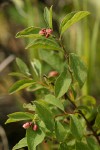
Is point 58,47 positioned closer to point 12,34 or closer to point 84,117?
point 84,117

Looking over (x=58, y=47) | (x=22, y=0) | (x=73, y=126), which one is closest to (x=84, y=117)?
(x=73, y=126)

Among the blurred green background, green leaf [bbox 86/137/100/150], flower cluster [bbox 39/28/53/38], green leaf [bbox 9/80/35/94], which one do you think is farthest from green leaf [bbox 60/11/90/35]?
the blurred green background

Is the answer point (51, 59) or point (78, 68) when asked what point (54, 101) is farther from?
point (51, 59)

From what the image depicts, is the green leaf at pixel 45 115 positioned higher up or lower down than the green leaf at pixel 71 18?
lower down

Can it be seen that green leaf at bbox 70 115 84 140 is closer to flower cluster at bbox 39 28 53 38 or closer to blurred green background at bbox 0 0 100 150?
flower cluster at bbox 39 28 53 38

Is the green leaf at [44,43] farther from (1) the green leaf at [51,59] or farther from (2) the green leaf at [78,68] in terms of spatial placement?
(1) the green leaf at [51,59]

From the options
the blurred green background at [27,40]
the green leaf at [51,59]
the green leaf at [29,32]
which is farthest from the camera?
the blurred green background at [27,40]

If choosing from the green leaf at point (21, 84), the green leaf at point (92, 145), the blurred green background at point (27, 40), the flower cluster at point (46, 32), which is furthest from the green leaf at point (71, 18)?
the blurred green background at point (27, 40)
